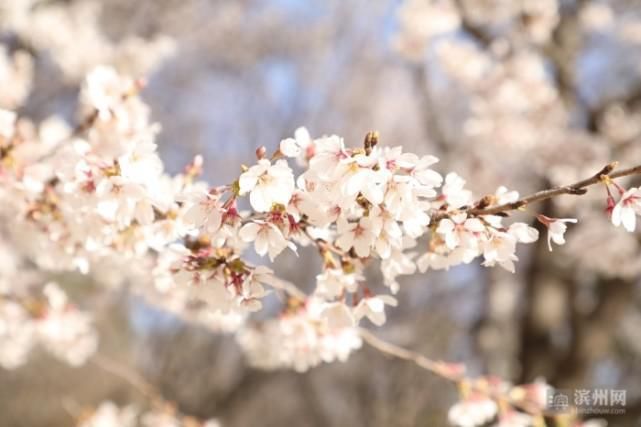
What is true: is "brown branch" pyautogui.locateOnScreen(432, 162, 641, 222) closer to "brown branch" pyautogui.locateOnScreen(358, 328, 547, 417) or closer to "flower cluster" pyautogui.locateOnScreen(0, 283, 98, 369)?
"brown branch" pyautogui.locateOnScreen(358, 328, 547, 417)

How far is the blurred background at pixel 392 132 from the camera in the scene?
12.7 feet

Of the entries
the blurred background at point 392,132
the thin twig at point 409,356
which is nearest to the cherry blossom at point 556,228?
the thin twig at point 409,356

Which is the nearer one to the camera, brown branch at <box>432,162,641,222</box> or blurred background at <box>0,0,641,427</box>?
brown branch at <box>432,162,641,222</box>

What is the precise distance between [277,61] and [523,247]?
4009 millimetres

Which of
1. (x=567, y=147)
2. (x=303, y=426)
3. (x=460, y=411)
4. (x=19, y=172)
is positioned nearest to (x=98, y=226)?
(x=19, y=172)

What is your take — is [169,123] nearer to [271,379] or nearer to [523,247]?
[271,379]

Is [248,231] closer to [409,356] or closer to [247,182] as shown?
[247,182]

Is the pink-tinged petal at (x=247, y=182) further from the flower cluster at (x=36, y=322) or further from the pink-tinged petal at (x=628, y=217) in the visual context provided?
the flower cluster at (x=36, y=322)

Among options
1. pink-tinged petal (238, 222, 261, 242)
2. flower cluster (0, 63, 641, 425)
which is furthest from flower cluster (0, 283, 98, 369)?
pink-tinged petal (238, 222, 261, 242)

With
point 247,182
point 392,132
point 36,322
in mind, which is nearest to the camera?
point 247,182

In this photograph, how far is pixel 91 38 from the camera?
154 inches

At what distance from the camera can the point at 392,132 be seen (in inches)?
319

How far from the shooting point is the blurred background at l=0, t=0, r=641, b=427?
387cm

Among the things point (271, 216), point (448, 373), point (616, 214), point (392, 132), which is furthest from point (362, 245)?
point (392, 132)
